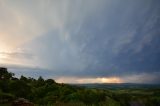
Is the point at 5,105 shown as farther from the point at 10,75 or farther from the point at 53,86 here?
the point at 53,86

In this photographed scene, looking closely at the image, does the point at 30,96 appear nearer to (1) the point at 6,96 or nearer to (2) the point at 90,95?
(2) the point at 90,95

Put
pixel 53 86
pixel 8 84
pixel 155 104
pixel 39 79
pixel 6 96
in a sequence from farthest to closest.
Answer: pixel 39 79
pixel 155 104
pixel 53 86
pixel 8 84
pixel 6 96

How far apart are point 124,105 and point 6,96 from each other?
93.7 ft

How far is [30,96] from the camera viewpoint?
60.8m

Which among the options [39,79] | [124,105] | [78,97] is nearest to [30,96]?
[78,97]

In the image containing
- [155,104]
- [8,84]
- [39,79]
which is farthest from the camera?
[39,79]

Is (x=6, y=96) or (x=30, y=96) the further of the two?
(x=30, y=96)

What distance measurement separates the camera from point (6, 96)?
144ft

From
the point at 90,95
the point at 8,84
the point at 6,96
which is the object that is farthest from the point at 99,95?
the point at 6,96

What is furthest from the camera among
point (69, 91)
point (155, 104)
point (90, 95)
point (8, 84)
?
point (155, 104)

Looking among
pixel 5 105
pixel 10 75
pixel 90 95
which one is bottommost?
pixel 5 105

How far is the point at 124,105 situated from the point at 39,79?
36.2 meters

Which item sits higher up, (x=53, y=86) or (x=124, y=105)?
(x=53, y=86)

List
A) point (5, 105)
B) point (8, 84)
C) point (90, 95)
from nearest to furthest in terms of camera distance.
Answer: point (5, 105) < point (8, 84) < point (90, 95)
